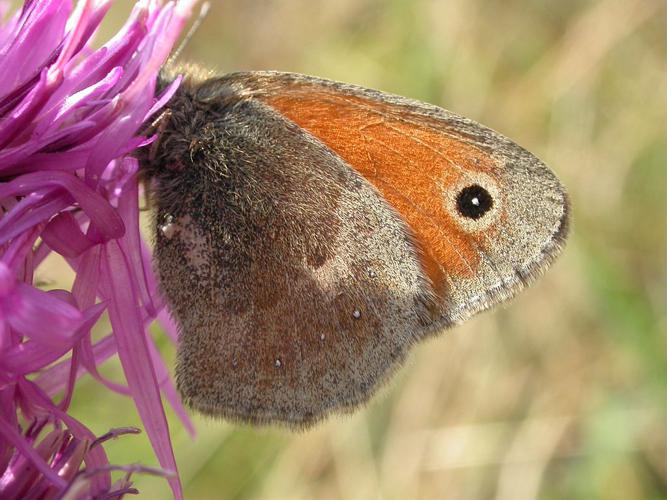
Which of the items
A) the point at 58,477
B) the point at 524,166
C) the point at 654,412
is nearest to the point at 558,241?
the point at 524,166

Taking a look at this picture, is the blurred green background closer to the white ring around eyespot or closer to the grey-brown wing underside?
the grey-brown wing underside

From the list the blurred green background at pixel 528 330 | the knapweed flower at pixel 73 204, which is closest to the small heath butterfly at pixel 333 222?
the knapweed flower at pixel 73 204

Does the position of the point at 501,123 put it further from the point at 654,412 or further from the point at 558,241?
the point at 558,241

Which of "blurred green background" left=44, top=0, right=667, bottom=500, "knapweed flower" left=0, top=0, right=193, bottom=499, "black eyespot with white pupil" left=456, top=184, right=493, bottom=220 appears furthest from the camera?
"blurred green background" left=44, top=0, right=667, bottom=500

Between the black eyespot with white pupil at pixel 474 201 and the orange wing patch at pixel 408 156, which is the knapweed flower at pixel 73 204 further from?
the black eyespot with white pupil at pixel 474 201

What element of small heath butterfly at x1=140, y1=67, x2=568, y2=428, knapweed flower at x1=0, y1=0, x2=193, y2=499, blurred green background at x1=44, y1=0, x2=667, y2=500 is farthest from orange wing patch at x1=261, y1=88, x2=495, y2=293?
blurred green background at x1=44, y1=0, x2=667, y2=500

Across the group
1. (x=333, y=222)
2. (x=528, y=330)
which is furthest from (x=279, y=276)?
(x=528, y=330)

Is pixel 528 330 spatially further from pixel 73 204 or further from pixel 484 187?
pixel 73 204
